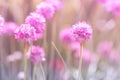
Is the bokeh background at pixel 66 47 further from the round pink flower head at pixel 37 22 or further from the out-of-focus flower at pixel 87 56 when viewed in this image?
the round pink flower head at pixel 37 22

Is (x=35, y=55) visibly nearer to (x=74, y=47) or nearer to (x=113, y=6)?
(x=74, y=47)

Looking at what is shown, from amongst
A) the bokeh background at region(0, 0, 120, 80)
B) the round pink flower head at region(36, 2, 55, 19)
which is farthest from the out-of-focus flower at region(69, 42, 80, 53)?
the round pink flower head at region(36, 2, 55, 19)

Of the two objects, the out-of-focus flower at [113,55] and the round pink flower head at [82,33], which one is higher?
the out-of-focus flower at [113,55]

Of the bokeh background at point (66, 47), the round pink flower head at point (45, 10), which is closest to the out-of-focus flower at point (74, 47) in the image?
the bokeh background at point (66, 47)

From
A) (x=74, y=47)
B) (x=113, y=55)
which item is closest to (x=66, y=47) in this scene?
(x=74, y=47)

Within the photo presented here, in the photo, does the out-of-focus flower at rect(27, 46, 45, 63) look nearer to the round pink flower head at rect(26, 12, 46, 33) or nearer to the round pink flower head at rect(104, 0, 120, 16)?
the round pink flower head at rect(26, 12, 46, 33)

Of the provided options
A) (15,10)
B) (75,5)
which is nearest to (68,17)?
(75,5)

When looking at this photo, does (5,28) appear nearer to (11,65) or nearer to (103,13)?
(11,65)

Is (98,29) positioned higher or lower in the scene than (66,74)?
higher
